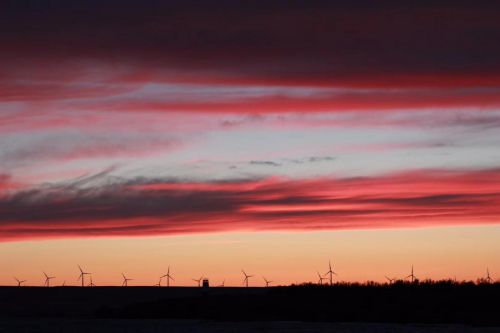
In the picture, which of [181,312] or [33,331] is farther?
[181,312]

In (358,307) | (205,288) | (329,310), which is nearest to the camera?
(329,310)

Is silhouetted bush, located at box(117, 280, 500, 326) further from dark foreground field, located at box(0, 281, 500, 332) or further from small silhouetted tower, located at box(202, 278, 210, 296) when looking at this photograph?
small silhouetted tower, located at box(202, 278, 210, 296)

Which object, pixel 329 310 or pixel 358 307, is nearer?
pixel 329 310

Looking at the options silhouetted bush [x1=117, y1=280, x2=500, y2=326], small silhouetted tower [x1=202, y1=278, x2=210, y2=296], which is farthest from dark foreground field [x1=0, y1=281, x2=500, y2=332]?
small silhouetted tower [x1=202, y1=278, x2=210, y2=296]

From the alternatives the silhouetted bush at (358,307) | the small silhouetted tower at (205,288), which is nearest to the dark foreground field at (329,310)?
the silhouetted bush at (358,307)

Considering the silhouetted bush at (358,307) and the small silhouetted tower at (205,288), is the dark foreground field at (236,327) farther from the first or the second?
the small silhouetted tower at (205,288)

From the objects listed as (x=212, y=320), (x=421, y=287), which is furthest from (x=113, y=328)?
(x=421, y=287)

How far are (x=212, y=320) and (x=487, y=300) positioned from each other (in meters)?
23.8

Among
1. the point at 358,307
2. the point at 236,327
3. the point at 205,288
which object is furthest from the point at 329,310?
the point at 205,288

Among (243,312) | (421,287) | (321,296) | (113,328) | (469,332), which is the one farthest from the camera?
(421,287)

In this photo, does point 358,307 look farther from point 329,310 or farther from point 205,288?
point 205,288

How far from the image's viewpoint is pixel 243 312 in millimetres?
69125

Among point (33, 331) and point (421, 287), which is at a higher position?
point (421, 287)

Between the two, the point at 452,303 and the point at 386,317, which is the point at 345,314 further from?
the point at 452,303
